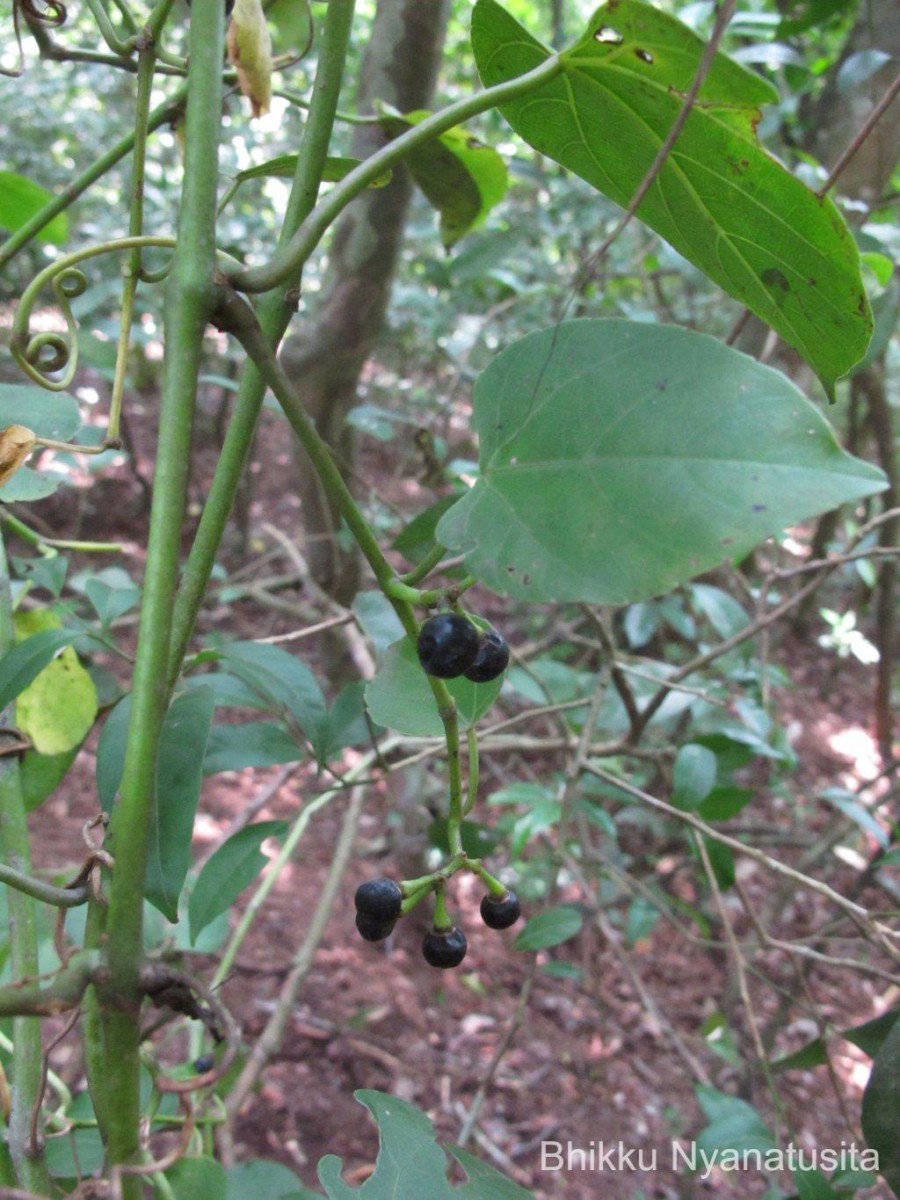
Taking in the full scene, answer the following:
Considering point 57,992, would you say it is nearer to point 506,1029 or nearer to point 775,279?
point 775,279

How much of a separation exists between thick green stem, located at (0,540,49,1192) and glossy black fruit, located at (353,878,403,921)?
0.17 metres

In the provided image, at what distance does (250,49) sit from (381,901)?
45 centimetres

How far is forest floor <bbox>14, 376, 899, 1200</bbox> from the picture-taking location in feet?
4.90

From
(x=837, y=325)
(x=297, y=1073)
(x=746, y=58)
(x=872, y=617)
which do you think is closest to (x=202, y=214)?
(x=837, y=325)

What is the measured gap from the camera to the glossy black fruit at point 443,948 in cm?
47

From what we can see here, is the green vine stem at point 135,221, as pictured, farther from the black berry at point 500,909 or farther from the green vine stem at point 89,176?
the black berry at point 500,909

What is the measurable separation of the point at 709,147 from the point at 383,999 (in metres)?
1.79

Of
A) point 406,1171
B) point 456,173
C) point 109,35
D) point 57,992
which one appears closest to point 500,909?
point 406,1171

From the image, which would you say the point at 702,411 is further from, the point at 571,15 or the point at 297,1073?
the point at 571,15

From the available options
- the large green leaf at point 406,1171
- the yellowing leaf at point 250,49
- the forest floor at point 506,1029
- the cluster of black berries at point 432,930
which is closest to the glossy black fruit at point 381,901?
the cluster of black berries at point 432,930

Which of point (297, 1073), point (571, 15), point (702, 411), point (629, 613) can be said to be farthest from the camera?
point (571, 15)

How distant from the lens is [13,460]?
44 cm

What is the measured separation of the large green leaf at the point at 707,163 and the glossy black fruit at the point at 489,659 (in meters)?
0.21

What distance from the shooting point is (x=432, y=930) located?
0.49 m
